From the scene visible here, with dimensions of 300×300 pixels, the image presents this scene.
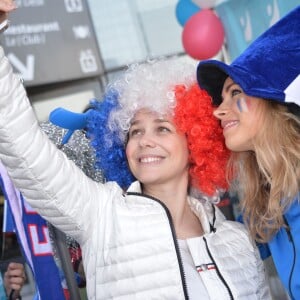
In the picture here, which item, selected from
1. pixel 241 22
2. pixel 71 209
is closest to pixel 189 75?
pixel 71 209

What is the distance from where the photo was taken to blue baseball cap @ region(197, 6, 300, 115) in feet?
5.57

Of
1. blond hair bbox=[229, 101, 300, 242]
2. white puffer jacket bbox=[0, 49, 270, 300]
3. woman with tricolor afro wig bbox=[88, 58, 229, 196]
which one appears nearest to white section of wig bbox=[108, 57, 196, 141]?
woman with tricolor afro wig bbox=[88, 58, 229, 196]

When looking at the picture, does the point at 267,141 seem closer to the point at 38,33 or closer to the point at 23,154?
the point at 23,154

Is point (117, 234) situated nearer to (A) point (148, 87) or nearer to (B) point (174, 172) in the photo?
(B) point (174, 172)

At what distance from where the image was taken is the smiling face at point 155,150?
→ 1991 mm

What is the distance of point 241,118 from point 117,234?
585 millimetres

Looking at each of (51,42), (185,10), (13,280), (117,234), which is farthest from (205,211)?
(51,42)

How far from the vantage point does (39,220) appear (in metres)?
1.95

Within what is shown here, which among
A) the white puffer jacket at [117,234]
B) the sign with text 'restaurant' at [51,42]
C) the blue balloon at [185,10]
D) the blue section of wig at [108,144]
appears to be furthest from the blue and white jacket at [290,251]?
the sign with text 'restaurant' at [51,42]

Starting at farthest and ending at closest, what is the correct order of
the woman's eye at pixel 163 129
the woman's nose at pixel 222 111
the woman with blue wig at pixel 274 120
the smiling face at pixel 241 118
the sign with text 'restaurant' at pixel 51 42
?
the sign with text 'restaurant' at pixel 51 42, the woman's eye at pixel 163 129, the woman's nose at pixel 222 111, the smiling face at pixel 241 118, the woman with blue wig at pixel 274 120

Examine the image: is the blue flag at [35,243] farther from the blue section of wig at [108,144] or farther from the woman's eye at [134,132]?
the woman's eye at [134,132]

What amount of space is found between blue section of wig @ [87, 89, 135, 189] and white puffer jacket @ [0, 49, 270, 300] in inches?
8.3

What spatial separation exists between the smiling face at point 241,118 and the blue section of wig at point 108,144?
0.49 metres

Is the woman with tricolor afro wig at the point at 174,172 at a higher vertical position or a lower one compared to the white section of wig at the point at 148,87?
lower
